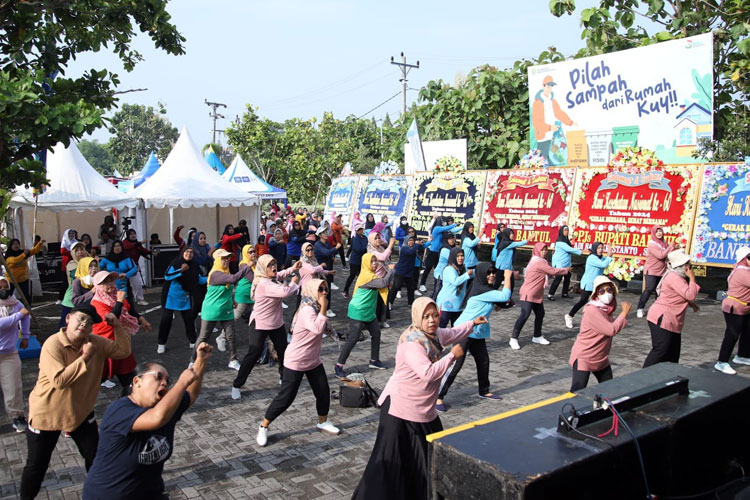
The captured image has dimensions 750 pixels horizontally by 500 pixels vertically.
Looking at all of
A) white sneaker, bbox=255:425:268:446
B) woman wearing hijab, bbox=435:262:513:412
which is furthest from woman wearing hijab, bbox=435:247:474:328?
white sneaker, bbox=255:425:268:446

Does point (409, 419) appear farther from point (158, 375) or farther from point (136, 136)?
point (136, 136)

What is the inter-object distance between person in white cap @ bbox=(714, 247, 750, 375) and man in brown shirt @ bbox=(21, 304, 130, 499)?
7.52 meters

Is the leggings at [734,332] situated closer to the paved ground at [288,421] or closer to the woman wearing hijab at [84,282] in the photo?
the paved ground at [288,421]

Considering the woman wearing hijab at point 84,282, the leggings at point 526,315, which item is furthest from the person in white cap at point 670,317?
the woman wearing hijab at point 84,282

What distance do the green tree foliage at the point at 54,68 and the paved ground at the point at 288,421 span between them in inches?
126

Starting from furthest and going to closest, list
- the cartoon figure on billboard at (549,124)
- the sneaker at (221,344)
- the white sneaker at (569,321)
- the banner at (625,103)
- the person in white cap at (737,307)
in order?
1. the cartoon figure on billboard at (549,124)
2. the banner at (625,103)
3. the white sneaker at (569,321)
4. the sneaker at (221,344)
5. the person in white cap at (737,307)

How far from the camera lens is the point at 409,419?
14.2 feet

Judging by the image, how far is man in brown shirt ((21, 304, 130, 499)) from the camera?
4367 mm

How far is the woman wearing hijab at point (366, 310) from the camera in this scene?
8.12 meters

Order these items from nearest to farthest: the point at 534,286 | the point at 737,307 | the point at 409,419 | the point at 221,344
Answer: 1. the point at 409,419
2. the point at 737,307
3. the point at 221,344
4. the point at 534,286

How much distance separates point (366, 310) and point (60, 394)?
4.35 meters

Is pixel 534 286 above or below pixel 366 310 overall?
above

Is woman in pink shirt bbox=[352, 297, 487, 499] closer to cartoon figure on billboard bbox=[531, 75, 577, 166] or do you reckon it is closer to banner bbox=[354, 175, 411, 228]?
cartoon figure on billboard bbox=[531, 75, 577, 166]

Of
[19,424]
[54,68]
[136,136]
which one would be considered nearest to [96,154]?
[136,136]
